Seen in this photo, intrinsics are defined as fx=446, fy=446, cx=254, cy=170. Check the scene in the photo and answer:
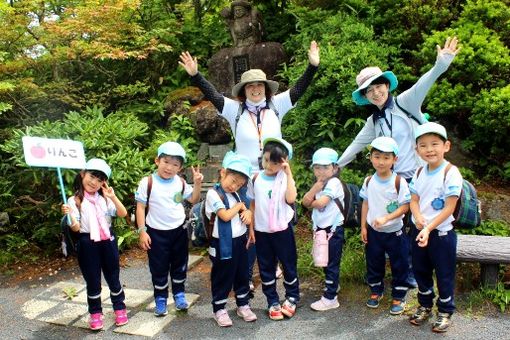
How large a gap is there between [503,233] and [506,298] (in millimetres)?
1254

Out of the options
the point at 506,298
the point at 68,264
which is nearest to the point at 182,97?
the point at 68,264

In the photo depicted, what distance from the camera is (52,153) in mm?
3889

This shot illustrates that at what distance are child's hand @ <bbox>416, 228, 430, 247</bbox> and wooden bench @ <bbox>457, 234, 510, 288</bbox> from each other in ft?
3.38

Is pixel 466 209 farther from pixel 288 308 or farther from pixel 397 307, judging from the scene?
pixel 288 308

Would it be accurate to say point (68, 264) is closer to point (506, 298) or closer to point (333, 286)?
point (333, 286)

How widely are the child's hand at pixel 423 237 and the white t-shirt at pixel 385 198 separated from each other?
39 centimetres

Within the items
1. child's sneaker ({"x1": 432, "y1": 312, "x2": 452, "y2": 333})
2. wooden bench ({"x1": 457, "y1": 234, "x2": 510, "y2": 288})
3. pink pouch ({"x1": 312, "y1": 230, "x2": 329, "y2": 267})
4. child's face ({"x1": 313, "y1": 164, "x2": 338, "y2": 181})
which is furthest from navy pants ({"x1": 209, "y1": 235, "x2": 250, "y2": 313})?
wooden bench ({"x1": 457, "y1": 234, "x2": 510, "y2": 288})

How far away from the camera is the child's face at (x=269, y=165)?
3.94m

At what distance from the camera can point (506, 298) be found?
4152 millimetres

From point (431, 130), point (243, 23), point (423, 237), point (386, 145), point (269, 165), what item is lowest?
point (423, 237)

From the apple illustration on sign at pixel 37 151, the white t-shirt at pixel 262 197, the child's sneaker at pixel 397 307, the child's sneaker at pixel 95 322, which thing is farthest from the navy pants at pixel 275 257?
the apple illustration on sign at pixel 37 151

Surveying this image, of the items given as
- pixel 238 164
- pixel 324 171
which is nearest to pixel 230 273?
pixel 238 164

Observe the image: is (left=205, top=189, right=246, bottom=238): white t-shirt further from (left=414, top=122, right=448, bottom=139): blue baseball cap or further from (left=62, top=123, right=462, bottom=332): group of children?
(left=414, top=122, right=448, bottom=139): blue baseball cap

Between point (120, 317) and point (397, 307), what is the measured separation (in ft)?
8.49
